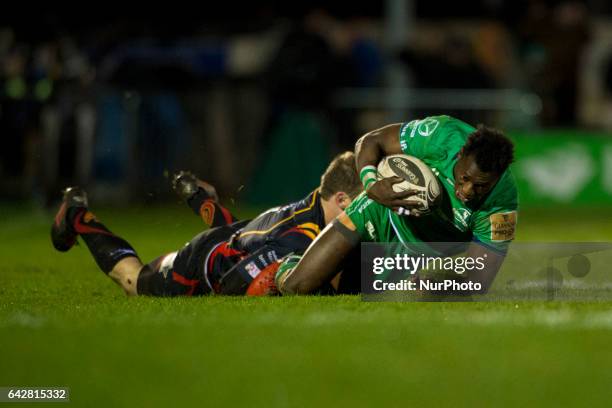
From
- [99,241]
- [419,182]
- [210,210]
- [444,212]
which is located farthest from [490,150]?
[99,241]

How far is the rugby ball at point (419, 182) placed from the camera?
7043mm

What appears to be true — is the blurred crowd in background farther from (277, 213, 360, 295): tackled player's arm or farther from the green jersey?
(277, 213, 360, 295): tackled player's arm

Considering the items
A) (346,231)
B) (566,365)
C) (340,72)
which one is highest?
(340,72)

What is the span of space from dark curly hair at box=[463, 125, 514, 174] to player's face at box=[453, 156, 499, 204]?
0.03 meters

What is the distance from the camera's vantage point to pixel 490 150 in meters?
6.88

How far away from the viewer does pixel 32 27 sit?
19672mm

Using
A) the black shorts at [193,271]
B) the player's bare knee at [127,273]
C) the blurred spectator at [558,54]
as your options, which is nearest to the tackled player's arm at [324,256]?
the black shorts at [193,271]

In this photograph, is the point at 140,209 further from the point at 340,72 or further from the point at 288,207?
the point at 288,207

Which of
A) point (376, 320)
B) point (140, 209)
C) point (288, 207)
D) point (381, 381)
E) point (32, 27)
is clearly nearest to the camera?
point (381, 381)

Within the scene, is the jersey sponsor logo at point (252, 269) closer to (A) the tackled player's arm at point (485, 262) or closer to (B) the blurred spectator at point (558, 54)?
(A) the tackled player's arm at point (485, 262)

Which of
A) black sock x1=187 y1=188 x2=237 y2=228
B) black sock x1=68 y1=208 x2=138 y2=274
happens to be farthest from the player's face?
black sock x1=68 y1=208 x2=138 y2=274

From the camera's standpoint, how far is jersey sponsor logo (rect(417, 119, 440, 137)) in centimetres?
756

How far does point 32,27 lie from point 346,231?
13.5 metres

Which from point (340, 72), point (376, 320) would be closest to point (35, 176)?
point (340, 72)
